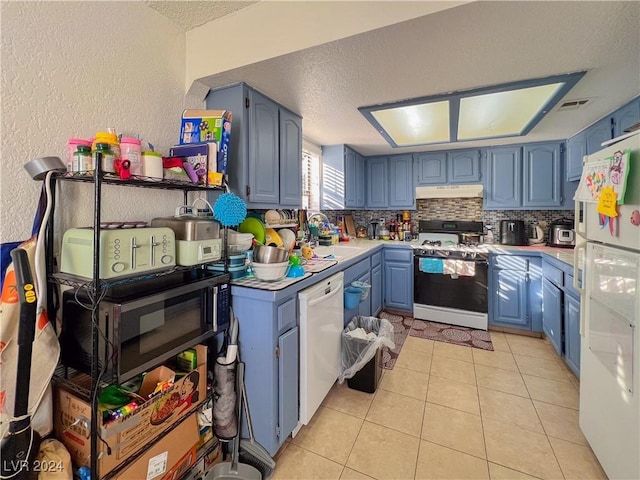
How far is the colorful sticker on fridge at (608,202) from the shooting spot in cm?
119

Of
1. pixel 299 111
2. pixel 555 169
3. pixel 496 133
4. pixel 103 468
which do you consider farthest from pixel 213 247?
pixel 555 169

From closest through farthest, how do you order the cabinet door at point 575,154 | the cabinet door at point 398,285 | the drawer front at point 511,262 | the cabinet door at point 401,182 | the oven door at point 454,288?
the cabinet door at point 575,154, the drawer front at point 511,262, the oven door at point 454,288, the cabinet door at point 398,285, the cabinet door at point 401,182

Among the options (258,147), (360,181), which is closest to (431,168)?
(360,181)

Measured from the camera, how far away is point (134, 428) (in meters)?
1.06

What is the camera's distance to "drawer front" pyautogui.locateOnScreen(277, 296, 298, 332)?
1.40 metres

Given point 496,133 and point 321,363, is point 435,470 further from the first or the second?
point 496,133

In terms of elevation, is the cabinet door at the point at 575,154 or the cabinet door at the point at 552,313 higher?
the cabinet door at the point at 575,154

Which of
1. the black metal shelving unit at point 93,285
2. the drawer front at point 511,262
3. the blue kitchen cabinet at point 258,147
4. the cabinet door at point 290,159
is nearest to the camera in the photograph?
the black metal shelving unit at point 93,285

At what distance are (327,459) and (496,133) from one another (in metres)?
3.18

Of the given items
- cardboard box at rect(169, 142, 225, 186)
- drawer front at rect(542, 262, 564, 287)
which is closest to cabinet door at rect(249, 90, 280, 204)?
cardboard box at rect(169, 142, 225, 186)

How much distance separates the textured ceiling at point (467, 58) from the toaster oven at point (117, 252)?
109cm

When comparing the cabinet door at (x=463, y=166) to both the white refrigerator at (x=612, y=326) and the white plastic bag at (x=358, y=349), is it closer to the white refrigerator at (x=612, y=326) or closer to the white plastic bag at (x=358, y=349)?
the white refrigerator at (x=612, y=326)

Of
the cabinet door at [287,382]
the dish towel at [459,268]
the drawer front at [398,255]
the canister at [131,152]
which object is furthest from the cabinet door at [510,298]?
the canister at [131,152]

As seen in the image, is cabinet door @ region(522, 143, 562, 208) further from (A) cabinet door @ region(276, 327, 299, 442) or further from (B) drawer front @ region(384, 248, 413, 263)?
(A) cabinet door @ region(276, 327, 299, 442)
